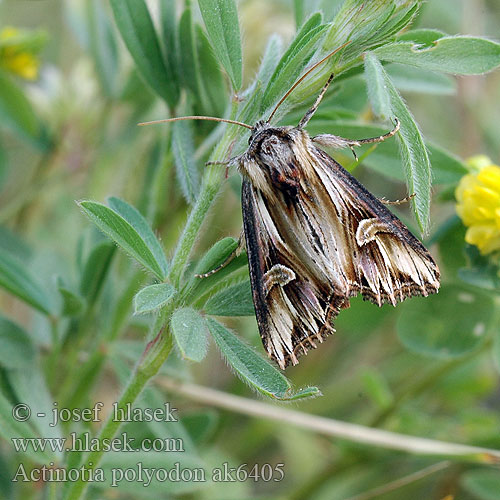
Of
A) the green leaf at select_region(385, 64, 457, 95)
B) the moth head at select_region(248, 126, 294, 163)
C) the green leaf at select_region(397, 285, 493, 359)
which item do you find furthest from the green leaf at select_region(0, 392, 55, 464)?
the green leaf at select_region(385, 64, 457, 95)

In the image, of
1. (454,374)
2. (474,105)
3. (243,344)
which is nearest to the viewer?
(243,344)

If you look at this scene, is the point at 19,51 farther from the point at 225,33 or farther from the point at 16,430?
the point at 16,430

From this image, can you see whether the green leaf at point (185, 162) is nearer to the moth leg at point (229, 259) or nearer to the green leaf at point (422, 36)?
the moth leg at point (229, 259)

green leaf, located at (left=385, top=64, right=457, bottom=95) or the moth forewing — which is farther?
green leaf, located at (left=385, top=64, right=457, bottom=95)

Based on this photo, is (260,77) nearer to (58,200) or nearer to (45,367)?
(45,367)

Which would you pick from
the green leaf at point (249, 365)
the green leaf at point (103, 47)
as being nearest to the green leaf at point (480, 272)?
the green leaf at point (249, 365)

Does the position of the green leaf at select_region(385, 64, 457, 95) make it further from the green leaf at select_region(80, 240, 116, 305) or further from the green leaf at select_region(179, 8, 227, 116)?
the green leaf at select_region(80, 240, 116, 305)

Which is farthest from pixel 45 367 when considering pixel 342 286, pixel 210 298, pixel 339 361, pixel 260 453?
pixel 339 361
